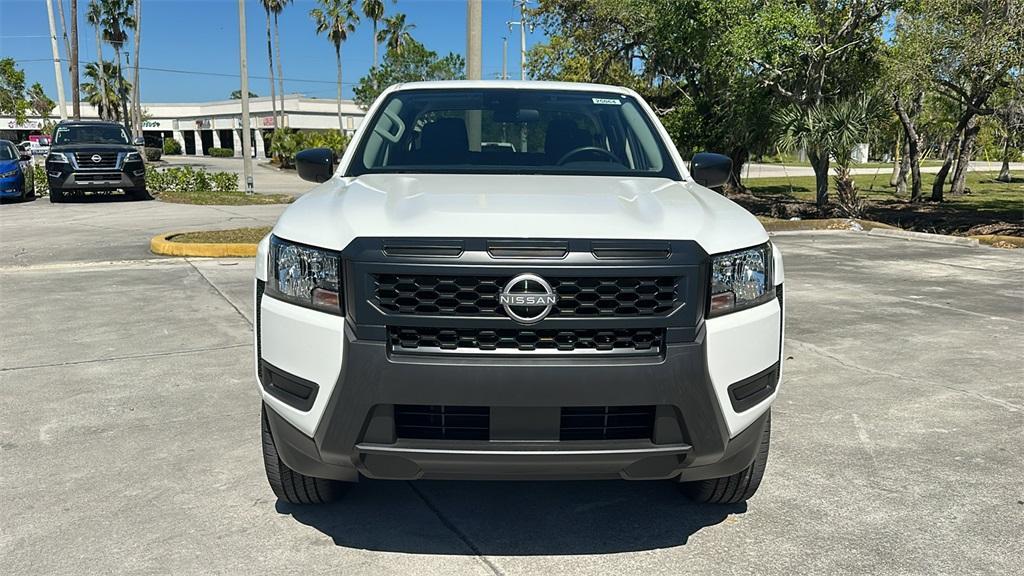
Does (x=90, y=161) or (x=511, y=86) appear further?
(x=90, y=161)

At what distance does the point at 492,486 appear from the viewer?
356cm

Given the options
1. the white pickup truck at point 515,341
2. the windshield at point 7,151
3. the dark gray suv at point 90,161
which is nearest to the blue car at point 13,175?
the windshield at point 7,151

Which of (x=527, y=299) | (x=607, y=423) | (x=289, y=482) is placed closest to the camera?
(x=527, y=299)

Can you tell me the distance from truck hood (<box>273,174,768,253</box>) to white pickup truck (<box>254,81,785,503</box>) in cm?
1

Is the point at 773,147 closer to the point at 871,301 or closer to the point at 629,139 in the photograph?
the point at 871,301

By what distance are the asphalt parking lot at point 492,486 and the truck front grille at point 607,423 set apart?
0.60 meters

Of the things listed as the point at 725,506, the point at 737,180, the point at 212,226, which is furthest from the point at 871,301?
the point at 737,180

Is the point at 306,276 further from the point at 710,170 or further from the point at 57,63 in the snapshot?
the point at 57,63

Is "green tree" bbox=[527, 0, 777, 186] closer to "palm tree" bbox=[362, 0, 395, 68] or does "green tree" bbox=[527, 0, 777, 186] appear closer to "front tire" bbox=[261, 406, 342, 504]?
"front tire" bbox=[261, 406, 342, 504]

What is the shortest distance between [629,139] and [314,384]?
2.37m

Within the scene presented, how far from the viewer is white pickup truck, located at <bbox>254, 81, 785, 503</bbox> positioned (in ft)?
8.13

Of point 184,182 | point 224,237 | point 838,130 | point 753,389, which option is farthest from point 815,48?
point 753,389

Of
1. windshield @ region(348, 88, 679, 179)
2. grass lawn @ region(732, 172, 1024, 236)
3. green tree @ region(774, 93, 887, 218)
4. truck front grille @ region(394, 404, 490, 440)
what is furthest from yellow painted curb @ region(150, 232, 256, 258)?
grass lawn @ region(732, 172, 1024, 236)

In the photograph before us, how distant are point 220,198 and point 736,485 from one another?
18.3 metres
